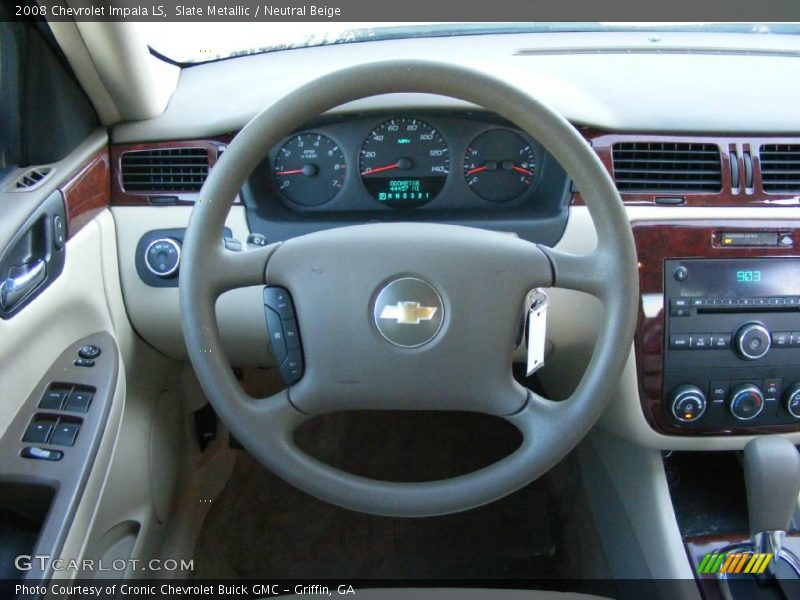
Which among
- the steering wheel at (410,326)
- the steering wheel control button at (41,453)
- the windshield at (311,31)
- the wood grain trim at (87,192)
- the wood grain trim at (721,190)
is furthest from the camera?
the windshield at (311,31)

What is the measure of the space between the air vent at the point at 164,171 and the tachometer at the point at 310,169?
157 mm

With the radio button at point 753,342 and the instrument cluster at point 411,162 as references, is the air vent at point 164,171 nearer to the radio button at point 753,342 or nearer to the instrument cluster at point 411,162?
the instrument cluster at point 411,162

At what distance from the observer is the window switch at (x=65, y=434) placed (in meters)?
1.26

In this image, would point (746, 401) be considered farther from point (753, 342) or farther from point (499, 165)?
point (499, 165)

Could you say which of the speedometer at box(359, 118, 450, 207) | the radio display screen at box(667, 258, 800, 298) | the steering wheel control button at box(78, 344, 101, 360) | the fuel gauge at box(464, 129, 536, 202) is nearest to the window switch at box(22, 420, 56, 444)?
the steering wheel control button at box(78, 344, 101, 360)

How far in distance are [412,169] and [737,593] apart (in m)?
0.99

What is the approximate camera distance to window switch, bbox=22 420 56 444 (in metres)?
1.25

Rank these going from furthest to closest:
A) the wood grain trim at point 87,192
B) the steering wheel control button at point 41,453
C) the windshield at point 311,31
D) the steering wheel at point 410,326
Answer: the windshield at point 311,31 < the wood grain trim at point 87,192 < the steering wheel control button at point 41,453 < the steering wheel at point 410,326

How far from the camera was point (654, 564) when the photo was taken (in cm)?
155

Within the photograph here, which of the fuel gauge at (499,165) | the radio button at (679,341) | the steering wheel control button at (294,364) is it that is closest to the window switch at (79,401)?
the steering wheel control button at (294,364)

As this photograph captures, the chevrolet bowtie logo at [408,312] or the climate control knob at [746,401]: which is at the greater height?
the chevrolet bowtie logo at [408,312]

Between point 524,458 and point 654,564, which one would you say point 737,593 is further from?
point 524,458

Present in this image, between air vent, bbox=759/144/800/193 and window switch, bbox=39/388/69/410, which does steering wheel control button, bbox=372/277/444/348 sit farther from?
air vent, bbox=759/144/800/193

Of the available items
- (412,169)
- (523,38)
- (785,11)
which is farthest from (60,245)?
(785,11)
